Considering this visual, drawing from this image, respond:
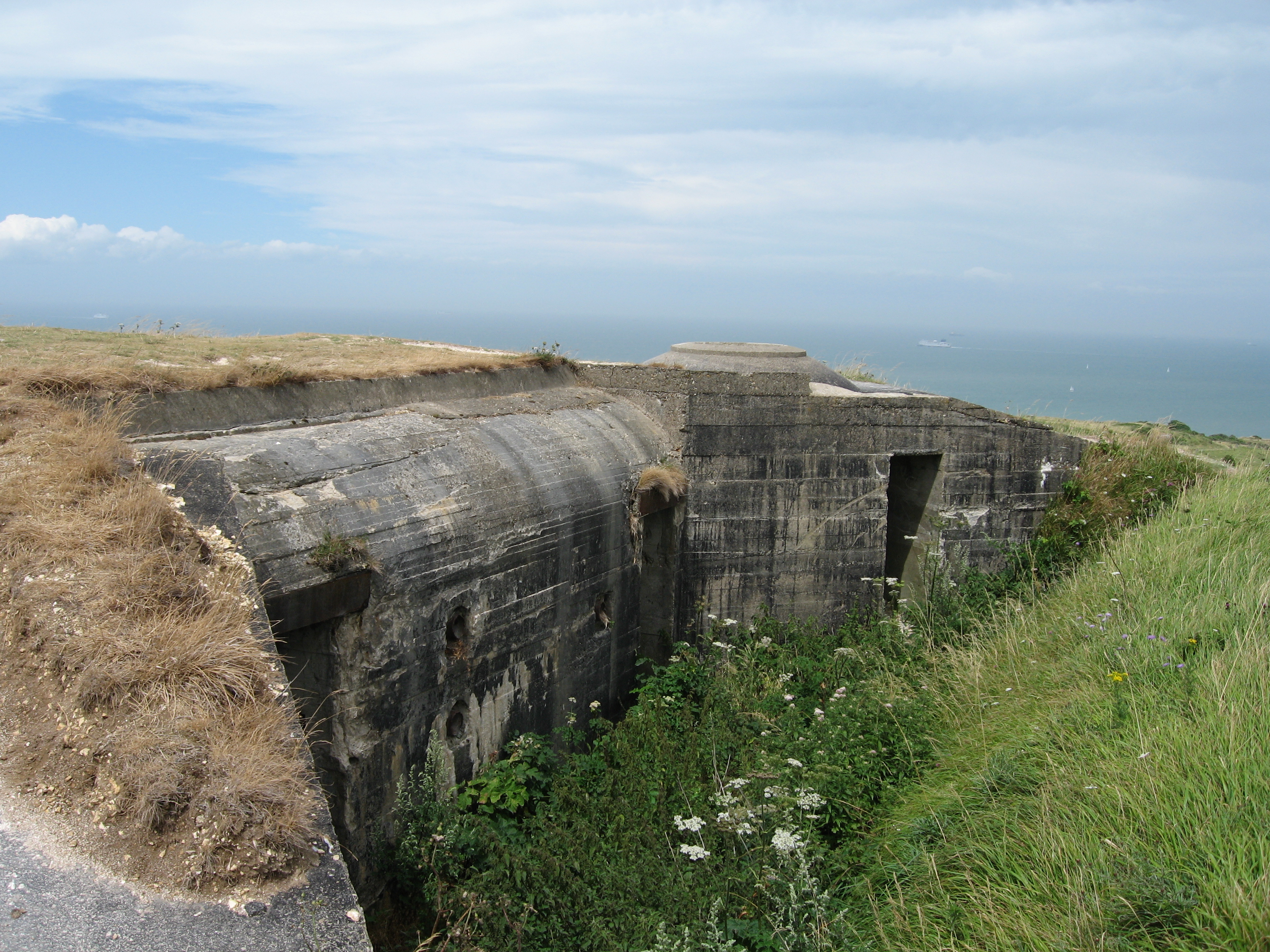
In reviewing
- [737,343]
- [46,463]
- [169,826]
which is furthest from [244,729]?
[737,343]

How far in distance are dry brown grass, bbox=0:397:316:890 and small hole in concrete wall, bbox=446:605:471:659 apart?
1538mm

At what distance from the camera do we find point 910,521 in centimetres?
870

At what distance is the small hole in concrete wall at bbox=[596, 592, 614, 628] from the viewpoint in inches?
250

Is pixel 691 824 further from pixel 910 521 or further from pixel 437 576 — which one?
pixel 910 521

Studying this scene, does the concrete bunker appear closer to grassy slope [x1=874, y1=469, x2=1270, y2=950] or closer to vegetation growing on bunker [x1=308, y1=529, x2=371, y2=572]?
vegetation growing on bunker [x1=308, y1=529, x2=371, y2=572]

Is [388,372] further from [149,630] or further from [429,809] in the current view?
[149,630]

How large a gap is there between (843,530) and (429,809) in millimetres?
4579

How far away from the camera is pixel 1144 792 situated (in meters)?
3.47

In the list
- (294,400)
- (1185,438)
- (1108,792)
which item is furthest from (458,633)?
(1185,438)

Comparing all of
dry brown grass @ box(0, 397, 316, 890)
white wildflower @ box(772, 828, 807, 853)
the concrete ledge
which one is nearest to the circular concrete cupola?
the concrete ledge

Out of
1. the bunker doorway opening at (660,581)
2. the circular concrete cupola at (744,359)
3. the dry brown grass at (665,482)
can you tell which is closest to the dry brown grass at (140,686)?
the dry brown grass at (665,482)

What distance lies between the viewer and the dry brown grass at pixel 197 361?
482 cm

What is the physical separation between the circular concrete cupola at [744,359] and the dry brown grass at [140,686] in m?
5.79

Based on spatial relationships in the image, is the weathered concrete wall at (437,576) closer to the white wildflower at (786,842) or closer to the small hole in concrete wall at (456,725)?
Result: the small hole in concrete wall at (456,725)
